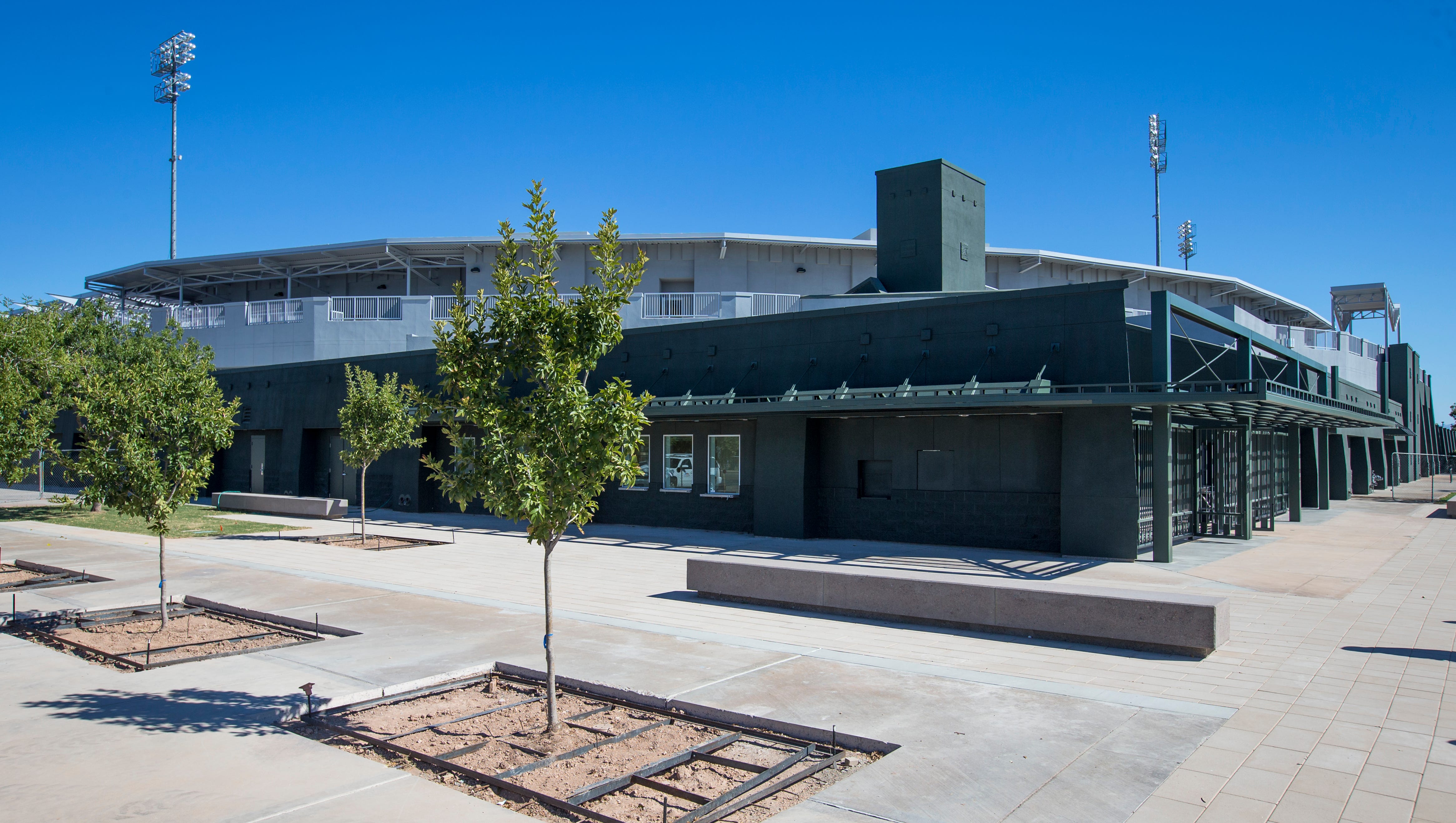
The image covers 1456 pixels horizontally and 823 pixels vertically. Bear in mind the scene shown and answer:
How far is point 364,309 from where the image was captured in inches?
1550

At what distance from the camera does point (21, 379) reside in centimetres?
2014

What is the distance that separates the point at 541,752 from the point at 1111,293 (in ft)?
48.5

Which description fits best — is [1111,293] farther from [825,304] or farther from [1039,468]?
[825,304]

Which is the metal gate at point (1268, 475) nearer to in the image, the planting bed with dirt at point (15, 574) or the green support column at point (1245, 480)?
the green support column at point (1245, 480)

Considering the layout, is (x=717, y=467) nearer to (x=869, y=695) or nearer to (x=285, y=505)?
(x=285, y=505)

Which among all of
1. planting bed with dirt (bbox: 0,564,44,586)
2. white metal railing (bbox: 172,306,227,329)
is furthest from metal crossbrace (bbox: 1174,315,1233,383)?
white metal railing (bbox: 172,306,227,329)

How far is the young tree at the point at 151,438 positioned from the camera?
10555 millimetres

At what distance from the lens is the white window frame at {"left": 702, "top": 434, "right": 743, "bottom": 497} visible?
890 inches

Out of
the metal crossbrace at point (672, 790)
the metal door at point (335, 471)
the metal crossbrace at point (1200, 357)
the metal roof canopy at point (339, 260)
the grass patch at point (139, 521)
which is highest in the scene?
the metal roof canopy at point (339, 260)

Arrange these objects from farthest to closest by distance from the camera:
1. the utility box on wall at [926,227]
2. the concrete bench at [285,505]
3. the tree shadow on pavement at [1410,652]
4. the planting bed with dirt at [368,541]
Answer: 1. the concrete bench at [285,505]
2. the utility box on wall at [926,227]
3. the planting bed with dirt at [368,541]
4. the tree shadow on pavement at [1410,652]

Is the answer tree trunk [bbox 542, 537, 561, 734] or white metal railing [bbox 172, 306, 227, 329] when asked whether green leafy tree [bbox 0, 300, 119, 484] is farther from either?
tree trunk [bbox 542, 537, 561, 734]

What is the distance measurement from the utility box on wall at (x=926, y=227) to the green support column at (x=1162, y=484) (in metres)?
11.4

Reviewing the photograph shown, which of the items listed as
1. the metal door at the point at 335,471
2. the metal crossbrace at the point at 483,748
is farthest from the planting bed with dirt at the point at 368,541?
the metal crossbrace at the point at 483,748

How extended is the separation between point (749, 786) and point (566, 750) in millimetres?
1523
